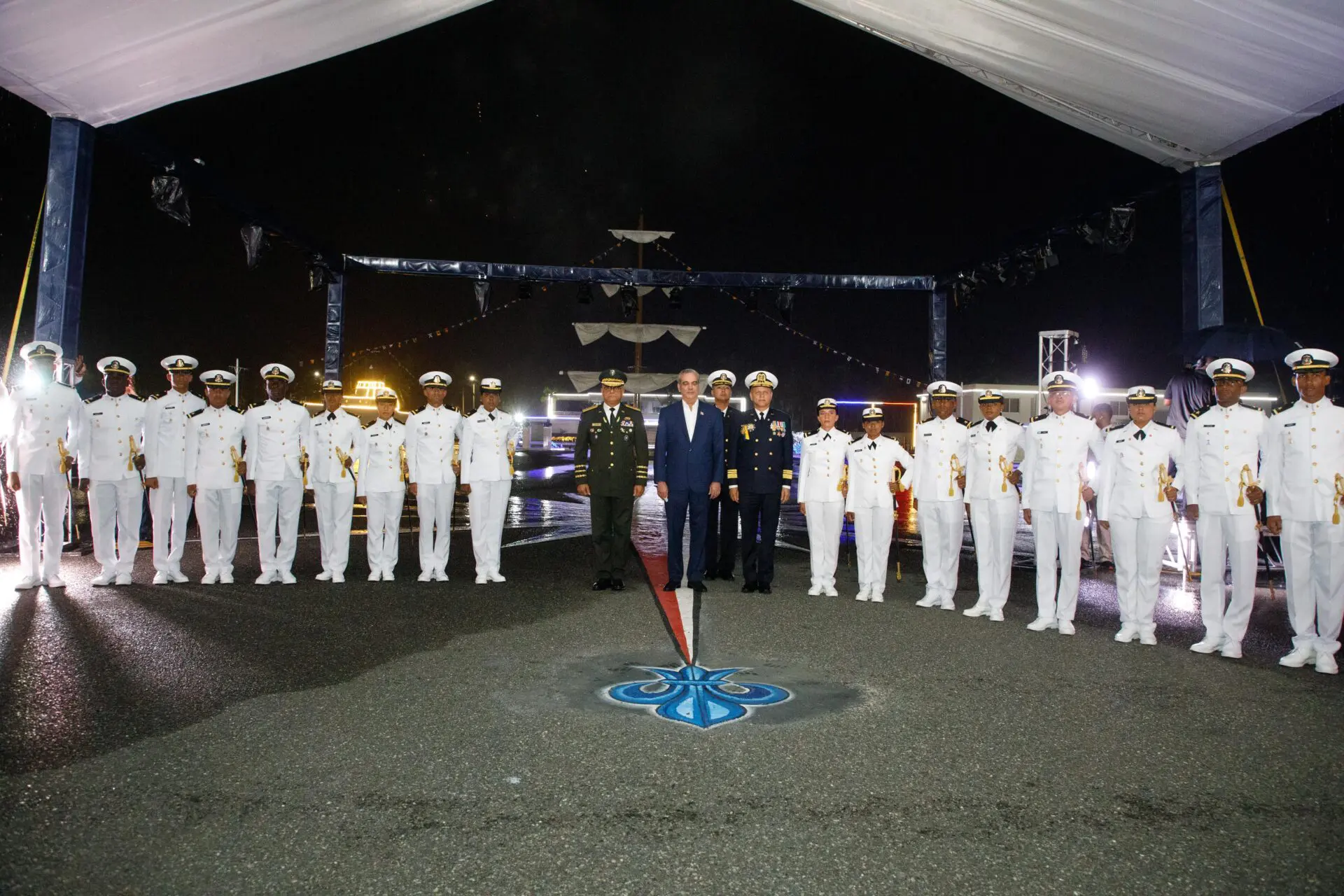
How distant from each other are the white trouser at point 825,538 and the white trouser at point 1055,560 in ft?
5.67

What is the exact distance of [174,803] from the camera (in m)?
2.69

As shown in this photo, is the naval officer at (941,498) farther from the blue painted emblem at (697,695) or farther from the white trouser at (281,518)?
the white trouser at (281,518)

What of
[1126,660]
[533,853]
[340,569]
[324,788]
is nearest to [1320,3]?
[1126,660]

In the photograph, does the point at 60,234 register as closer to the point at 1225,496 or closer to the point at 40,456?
the point at 40,456

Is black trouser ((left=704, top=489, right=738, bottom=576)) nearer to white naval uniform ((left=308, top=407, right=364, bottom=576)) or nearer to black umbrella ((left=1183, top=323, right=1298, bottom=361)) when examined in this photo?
white naval uniform ((left=308, top=407, right=364, bottom=576))

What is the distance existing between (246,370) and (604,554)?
4987 cm

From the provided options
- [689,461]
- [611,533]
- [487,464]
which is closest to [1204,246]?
[689,461]

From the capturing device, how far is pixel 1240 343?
7113mm

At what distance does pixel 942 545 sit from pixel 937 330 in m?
8.96

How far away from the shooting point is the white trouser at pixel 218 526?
718 cm

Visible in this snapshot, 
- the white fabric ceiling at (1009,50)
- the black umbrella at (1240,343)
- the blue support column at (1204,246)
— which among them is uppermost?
the white fabric ceiling at (1009,50)

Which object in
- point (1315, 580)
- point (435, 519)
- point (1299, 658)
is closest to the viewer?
point (1299, 658)

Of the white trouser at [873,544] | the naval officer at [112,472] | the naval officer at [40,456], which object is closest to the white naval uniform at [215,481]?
the naval officer at [112,472]

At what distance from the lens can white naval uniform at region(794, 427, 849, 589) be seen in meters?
7.22
